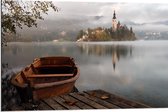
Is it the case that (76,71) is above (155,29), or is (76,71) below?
below

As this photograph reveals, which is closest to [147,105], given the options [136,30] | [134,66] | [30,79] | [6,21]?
[134,66]

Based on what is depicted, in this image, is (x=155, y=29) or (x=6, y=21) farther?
(x=155, y=29)

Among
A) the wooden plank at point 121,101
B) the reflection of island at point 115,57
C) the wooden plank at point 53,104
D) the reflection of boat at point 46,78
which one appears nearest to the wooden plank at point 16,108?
the reflection of boat at point 46,78

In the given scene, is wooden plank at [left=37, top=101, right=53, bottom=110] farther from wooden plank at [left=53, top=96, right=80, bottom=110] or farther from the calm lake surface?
the calm lake surface

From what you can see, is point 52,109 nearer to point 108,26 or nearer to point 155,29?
point 108,26

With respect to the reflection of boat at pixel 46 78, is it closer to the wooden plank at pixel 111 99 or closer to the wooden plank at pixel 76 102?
the wooden plank at pixel 76 102

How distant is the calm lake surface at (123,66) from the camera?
3371mm

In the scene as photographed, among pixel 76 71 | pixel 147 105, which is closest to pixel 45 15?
pixel 76 71

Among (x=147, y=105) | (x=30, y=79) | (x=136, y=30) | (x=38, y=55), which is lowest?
(x=147, y=105)

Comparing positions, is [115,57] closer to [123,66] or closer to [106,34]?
[123,66]

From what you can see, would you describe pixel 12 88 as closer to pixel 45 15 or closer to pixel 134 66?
pixel 45 15

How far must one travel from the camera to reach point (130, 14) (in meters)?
3.39

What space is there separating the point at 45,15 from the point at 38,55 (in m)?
0.36

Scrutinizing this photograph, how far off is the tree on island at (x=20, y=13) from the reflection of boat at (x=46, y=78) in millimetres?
337
